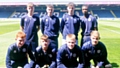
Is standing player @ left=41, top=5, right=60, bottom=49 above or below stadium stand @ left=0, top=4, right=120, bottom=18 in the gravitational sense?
above

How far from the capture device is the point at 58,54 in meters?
5.84

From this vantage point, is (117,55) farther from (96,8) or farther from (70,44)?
(96,8)

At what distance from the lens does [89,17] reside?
8.00 metres

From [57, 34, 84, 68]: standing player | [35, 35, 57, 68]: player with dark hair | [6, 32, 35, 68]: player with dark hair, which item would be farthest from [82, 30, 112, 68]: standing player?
[6, 32, 35, 68]: player with dark hair

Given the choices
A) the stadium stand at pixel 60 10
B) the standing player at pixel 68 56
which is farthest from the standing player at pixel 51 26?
the stadium stand at pixel 60 10

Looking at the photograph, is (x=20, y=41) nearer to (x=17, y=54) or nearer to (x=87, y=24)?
(x=17, y=54)

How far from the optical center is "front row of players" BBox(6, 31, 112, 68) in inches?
227

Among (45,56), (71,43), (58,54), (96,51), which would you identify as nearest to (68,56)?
(58,54)

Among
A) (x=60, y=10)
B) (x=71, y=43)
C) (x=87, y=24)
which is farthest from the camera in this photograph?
(x=60, y=10)

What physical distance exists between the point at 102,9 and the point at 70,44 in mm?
68156

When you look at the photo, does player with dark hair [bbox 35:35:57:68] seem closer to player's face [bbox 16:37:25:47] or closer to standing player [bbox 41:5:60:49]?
player's face [bbox 16:37:25:47]

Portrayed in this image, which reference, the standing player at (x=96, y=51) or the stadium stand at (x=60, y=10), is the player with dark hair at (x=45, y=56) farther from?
the stadium stand at (x=60, y=10)

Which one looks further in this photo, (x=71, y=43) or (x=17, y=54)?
(x=17, y=54)

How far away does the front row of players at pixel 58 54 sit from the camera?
577 centimetres
